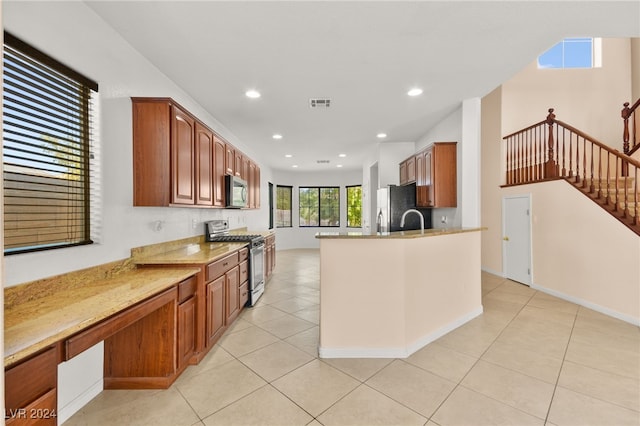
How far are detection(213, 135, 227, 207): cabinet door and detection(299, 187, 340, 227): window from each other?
586 centimetres

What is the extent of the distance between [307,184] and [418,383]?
25.9 ft

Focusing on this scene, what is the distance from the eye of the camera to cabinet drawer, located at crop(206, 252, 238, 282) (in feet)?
8.35

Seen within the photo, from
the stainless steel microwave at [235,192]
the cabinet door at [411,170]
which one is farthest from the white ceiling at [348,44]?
the cabinet door at [411,170]

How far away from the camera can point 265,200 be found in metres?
7.74

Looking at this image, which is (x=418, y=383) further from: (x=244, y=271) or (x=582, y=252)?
(x=582, y=252)

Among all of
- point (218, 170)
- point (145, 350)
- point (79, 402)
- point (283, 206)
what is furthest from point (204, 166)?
point (283, 206)

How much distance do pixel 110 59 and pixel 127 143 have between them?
2.08 ft

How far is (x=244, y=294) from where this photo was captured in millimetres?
3582

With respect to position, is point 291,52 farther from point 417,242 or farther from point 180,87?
point 417,242

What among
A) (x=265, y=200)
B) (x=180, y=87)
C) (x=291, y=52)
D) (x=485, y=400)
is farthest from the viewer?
(x=265, y=200)

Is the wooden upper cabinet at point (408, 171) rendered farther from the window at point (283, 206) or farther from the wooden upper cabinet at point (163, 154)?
the window at point (283, 206)

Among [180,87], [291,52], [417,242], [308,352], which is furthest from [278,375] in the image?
[180,87]

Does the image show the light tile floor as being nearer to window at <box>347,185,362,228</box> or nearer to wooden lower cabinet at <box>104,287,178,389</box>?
wooden lower cabinet at <box>104,287,178,389</box>

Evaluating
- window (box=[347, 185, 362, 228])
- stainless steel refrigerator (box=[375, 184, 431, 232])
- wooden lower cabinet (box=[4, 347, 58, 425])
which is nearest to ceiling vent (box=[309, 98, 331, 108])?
stainless steel refrigerator (box=[375, 184, 431, 232])
